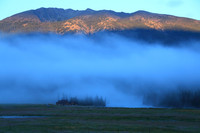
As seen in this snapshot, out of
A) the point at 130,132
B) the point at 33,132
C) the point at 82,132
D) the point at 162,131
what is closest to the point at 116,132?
the point at 130,132

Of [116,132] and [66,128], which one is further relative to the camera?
[66,128]

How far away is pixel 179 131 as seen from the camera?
71.2 m

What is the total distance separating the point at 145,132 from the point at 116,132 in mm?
7066

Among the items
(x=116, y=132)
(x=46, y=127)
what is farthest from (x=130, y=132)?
(x=46, y=127)

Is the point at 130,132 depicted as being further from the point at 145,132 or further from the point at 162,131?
the point at 162,131

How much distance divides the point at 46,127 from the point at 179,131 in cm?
3415

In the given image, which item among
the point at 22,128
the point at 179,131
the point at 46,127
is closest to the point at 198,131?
the point at 179,131

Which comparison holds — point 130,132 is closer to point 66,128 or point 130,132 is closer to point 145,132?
point 145,132

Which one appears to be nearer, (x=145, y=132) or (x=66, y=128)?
(x=145, y=132)

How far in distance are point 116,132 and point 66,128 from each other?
1411cm

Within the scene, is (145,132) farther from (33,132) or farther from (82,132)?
(33,132)

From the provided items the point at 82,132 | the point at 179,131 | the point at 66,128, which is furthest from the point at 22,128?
the point at 179,131

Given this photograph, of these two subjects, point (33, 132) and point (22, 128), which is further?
point (22, 128)

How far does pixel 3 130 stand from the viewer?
69.4 m
